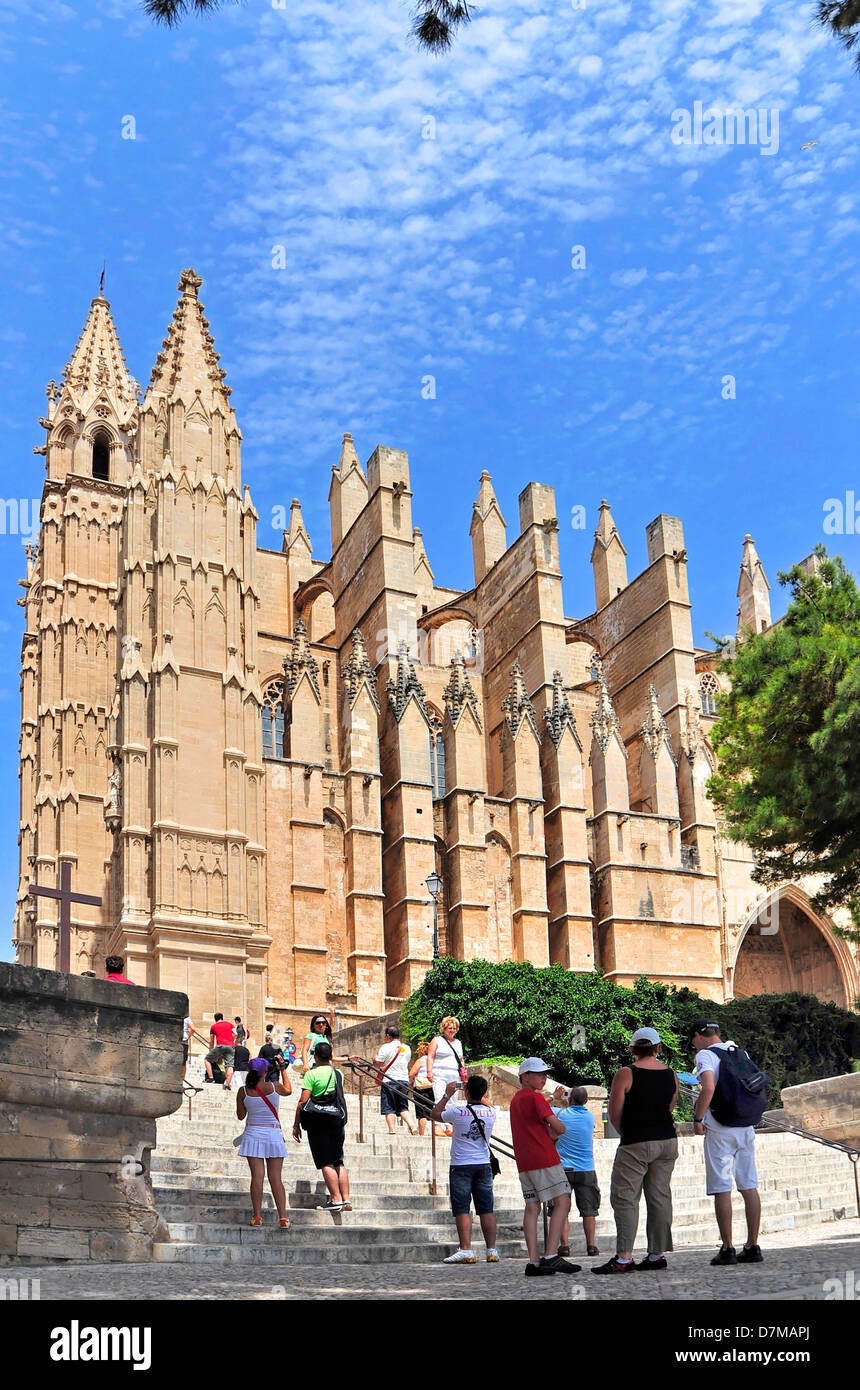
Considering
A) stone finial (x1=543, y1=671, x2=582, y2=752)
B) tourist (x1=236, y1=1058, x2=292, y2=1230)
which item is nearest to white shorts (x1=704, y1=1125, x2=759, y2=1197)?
tourist (x1=236, y1=1058, x2=292, y2=1230)

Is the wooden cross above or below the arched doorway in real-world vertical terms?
below

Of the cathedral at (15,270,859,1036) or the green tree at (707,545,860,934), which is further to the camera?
the cathedral at (15,270,859,1036)

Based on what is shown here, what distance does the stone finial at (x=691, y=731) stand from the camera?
117ft

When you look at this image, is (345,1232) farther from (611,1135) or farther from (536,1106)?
(611,1135)

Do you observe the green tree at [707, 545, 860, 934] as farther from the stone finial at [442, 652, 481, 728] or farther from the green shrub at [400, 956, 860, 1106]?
the stone finial at [442, 652, 481, 728]

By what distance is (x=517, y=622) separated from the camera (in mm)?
36625

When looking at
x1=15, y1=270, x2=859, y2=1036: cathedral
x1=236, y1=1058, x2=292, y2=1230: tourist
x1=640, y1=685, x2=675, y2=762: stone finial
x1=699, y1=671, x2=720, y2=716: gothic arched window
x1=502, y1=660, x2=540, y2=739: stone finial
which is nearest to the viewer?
x1=236, y1=1058, x2=292, y2=1230: tourist

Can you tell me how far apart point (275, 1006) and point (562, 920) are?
7440mm

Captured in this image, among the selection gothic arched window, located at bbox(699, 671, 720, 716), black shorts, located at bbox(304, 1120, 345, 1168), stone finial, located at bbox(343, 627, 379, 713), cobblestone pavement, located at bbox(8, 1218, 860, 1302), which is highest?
gothic arched window, located at bbox(699, 671, 720, 716)

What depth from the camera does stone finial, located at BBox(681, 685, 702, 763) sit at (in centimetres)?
3559

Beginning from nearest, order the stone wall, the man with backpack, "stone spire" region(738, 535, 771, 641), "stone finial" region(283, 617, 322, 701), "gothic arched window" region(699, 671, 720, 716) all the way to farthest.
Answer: the man with backpack < the stone wall < "stone finial" region(283, 617, 322, 701) < "gothic arched window" region(699, 671, 720, 716) < "stone spire" region(738, 535, 771, 641)

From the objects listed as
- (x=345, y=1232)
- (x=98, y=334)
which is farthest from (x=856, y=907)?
(x=98, y=334)

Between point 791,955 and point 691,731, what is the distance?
6.56 metres

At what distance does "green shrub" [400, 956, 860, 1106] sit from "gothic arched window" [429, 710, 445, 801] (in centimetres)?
1005
